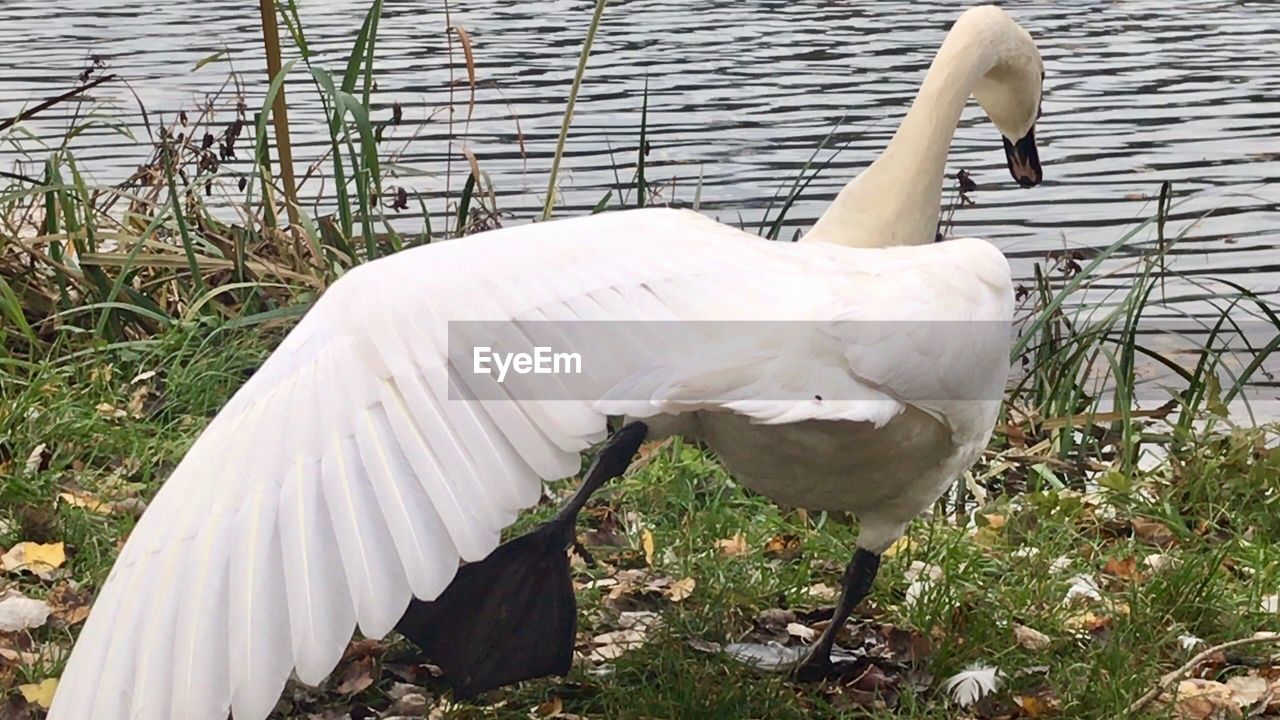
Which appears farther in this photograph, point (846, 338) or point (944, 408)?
point (944, 408)

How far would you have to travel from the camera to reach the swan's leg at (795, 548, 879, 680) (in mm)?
3768

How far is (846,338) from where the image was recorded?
2781 millimetres

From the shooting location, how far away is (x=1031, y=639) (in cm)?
388

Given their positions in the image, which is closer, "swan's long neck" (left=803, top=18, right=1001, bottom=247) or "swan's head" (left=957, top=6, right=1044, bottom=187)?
"swan's long neck" (left=803, top=18, right=1001, bottom=247)

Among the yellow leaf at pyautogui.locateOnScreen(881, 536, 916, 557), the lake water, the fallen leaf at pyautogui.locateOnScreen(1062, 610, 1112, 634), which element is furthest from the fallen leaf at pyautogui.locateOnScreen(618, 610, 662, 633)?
the lake water

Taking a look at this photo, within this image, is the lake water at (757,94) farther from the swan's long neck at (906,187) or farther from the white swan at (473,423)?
the white swan at (473,423)

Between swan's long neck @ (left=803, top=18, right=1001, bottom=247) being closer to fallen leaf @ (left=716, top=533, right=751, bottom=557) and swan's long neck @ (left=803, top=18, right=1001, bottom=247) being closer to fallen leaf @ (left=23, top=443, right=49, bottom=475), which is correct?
fallen leaf @ (left=716, top=533, right=751, bottom=557)

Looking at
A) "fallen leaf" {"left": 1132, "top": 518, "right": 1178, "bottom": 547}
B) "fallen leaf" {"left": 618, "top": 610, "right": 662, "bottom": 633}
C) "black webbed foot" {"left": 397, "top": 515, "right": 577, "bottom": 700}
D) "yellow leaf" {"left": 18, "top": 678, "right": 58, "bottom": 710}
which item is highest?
"black webbed foot" {"left": 397, "top": 515, "right": 577, "bottom": 700}

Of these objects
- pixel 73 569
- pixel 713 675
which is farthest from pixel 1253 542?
pixel 73 569

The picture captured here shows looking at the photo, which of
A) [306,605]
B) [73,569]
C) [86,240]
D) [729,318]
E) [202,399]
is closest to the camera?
[306,605]

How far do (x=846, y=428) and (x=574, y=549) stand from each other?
1.40 metres

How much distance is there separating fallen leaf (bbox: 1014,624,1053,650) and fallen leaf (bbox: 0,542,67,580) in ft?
7.03

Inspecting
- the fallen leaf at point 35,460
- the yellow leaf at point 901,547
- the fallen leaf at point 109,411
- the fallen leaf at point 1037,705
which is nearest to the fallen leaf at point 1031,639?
the fallen leaf at point 1037,705

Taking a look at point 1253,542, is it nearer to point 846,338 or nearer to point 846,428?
point 846,428
